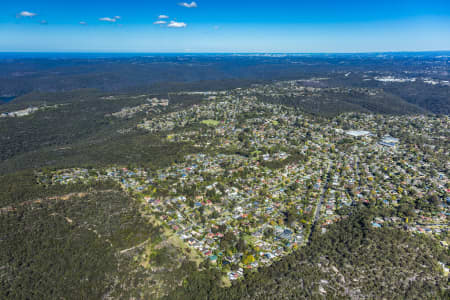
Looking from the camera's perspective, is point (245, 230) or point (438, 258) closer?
point (438, 258)

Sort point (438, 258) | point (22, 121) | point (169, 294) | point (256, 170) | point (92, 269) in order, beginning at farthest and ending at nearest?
point (22, 121)
point (256, 170)
point (438, 258)
point (92, 269)
point (169, 294)

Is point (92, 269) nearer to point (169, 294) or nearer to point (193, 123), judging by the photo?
point (169, 294)

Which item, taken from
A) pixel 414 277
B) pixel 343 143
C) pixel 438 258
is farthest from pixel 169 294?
pixel 343 143

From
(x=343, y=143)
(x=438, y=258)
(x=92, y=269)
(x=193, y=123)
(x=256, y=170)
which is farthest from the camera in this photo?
(x=193, y=123)

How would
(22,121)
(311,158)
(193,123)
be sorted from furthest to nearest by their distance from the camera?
1. (22,121)
2. (193,123)
3. (311,158)

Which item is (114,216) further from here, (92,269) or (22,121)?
(22,121)

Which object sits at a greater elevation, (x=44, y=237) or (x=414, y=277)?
(x=44, y=237)

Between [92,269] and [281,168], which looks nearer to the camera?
[92,269]

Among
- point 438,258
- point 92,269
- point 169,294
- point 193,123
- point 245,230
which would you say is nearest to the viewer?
point 169,294

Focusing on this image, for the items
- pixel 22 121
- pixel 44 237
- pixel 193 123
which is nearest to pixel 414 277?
pixel 44 237
